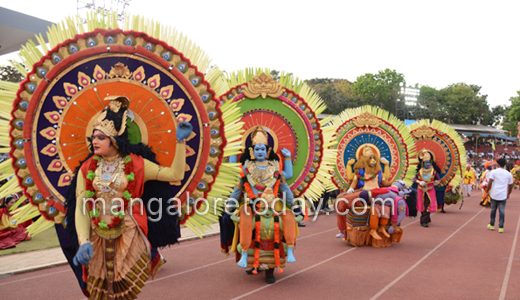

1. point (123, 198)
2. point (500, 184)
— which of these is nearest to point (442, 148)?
point (500, 184)

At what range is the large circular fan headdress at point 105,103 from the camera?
3.12 meters

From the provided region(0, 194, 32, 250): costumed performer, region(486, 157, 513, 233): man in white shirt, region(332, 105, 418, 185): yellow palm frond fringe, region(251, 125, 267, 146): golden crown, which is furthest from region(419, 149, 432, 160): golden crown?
region(0, 194, 32, 250): costumed performer

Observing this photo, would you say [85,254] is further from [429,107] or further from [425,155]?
[429,107]

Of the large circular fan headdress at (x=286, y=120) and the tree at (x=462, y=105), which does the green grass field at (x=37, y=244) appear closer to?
the large circular fan headdress at (x=286, y=120)

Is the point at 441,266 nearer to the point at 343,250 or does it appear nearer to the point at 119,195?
the point at 343,250

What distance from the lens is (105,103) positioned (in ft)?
11.0

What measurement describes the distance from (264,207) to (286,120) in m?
1.27

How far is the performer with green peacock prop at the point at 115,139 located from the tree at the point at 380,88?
4463 centimetres

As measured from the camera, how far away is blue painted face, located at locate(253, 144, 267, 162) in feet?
17.0

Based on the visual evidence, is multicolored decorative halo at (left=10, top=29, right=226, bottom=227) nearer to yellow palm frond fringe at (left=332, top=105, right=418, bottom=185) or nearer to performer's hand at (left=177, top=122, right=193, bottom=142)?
performer's hand at (left=177, top=122, right=193, bottom=142)

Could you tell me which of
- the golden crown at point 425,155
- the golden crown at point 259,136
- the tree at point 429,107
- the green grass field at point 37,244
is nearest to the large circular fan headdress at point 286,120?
the golden crown at point 259,136

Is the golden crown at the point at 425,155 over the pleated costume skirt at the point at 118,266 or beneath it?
over

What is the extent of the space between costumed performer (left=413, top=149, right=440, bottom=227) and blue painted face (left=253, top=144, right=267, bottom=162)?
276 inches

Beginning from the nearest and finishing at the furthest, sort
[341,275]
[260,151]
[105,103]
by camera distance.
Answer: [105,103], [260,151], [341,275]
